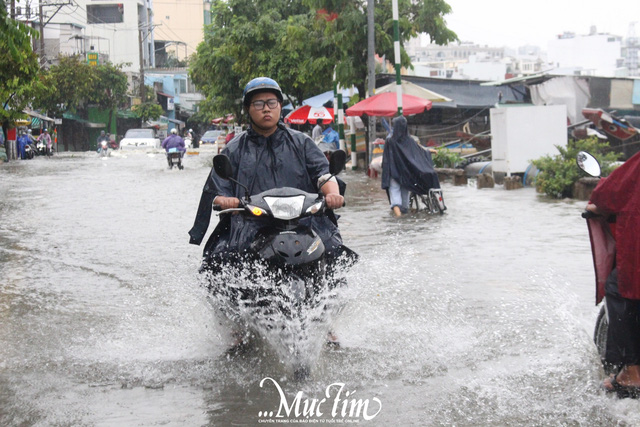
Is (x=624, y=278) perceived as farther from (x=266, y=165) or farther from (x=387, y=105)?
(x=387, y=105)

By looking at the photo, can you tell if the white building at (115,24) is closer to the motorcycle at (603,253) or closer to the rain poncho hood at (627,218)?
the motorcycle at (603,253)

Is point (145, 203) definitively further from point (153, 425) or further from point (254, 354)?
point (153, 425)

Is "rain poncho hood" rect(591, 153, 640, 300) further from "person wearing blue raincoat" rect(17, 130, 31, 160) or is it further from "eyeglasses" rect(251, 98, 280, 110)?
"person wearing blue raincoat" rect(17, 130, 31, 160)

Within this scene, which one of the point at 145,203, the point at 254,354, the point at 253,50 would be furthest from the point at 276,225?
the point at 253,50

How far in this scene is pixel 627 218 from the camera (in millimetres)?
3996

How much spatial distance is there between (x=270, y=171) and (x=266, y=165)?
4 centimetres

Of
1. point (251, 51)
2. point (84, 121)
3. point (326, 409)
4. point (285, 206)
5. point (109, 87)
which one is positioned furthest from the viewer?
point (84, 121)

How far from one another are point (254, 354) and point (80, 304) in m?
2.29

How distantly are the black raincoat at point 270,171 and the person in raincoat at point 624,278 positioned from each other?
152cm

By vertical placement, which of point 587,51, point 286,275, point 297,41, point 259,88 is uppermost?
point 587,51

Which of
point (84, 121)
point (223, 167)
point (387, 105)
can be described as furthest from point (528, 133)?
point (84, 121)

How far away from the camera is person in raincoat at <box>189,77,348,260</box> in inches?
197

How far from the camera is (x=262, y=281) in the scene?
4.71 metres

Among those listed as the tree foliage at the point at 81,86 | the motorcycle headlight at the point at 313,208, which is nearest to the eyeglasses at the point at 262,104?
the motorcycle headlight at the point at 313,208
